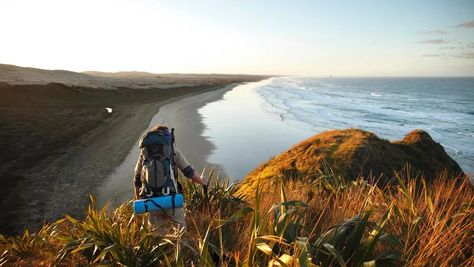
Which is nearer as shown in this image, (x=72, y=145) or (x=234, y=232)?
(x=234, y=232)

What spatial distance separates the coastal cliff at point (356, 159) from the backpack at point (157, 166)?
3.23 metres

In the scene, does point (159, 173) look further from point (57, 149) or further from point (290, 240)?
point (57, 149)

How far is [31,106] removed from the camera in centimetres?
2314

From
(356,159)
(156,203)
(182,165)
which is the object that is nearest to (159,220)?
(156,203)

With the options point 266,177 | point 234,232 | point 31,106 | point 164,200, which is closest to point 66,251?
point 164,200

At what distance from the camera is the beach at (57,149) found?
8.52m

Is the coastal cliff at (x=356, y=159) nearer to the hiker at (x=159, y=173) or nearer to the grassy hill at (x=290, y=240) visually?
the grassy hill at (x=290, y=240)

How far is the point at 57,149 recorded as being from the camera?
45.9ft

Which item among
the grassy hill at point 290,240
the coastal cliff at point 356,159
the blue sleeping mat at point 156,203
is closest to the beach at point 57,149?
the grassy hill at point 290,240

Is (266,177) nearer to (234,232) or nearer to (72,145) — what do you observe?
(234,232)

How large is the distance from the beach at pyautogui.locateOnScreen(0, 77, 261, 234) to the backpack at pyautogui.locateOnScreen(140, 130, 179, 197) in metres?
1.96

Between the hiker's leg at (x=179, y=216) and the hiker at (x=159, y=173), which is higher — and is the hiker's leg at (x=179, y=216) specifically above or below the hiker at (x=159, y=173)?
below

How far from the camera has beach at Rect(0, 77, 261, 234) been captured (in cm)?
852

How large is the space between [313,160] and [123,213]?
426 cm
